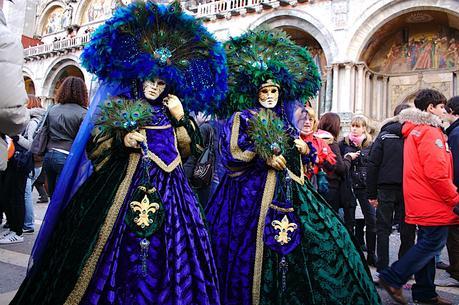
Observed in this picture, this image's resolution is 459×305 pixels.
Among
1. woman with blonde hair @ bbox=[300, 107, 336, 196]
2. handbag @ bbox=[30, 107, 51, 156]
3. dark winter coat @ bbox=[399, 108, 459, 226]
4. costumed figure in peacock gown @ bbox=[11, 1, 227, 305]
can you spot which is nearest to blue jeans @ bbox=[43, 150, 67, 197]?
handbag @ bbox=[30, 107, 51, 156]

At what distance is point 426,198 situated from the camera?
3451 mm

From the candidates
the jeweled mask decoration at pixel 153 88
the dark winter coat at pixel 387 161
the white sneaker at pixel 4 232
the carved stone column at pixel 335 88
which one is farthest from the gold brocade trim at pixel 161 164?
the carved stone column at pixel 335 88

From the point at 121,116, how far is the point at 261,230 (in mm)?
1109

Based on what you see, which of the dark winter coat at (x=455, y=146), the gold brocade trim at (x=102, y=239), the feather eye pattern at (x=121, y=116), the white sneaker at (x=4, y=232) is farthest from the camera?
the white sneaker at (x=4, y=232)

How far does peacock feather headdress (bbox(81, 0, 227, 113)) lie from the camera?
8.47 feet

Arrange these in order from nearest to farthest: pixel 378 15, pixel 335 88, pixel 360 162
→ pixel 360 162, pixel 378 15, pixel 335 88

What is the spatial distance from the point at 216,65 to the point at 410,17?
1303 centimetres

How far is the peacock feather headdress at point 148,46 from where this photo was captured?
2.58m

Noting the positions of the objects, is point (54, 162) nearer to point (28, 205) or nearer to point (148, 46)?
point (28, 205)

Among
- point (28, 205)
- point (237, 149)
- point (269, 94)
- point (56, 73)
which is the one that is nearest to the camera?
point (237, 149)

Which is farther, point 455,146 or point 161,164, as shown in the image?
point 455,146

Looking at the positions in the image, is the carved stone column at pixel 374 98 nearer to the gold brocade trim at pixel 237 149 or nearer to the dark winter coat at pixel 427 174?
the dark winter coat at pixel 427 174

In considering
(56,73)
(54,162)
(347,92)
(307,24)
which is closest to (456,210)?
(54,162)

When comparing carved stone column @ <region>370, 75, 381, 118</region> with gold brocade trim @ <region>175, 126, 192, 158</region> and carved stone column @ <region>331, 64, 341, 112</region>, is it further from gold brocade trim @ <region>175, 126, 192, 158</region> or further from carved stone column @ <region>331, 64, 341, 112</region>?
gold brocade trim @ <region>175, 126, 192, 158</region>
